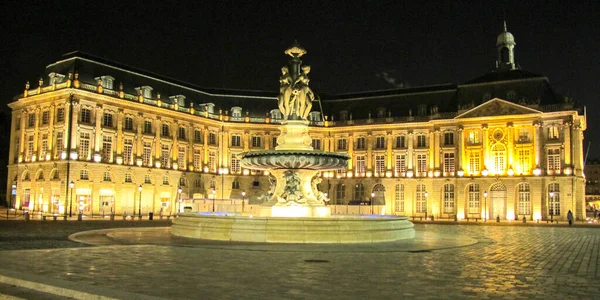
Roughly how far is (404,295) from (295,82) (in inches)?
759

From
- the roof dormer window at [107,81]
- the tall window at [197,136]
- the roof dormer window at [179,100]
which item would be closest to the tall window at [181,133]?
the tall window at [197,136]

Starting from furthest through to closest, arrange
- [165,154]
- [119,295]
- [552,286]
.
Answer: [165,154]
[552,286]
[119,295]

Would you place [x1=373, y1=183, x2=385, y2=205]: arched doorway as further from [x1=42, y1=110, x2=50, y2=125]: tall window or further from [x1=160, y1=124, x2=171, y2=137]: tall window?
[x1=42, y1=110, x2=50, y2=125]: tall window

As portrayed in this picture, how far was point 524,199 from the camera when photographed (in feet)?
240

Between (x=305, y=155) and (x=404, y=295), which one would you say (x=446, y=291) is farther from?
(x=305, y=155)

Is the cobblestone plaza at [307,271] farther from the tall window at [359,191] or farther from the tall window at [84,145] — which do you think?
the tall window at [359,191]

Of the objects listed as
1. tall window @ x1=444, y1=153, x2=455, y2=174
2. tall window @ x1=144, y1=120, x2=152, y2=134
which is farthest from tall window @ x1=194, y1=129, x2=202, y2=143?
tall window @ x1=444, y1=153, x2=455, y2=174

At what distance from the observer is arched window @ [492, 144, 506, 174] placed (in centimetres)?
7475

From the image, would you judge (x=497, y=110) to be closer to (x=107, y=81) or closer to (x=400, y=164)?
(x=400, y=164)

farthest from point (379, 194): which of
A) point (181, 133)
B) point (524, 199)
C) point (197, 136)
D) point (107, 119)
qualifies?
point (107, 119)

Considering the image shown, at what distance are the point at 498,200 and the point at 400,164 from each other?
45.2 ft

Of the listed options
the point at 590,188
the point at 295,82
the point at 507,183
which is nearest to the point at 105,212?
the point at 295,82

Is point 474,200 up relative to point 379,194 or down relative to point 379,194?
down

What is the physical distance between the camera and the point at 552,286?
40.0 ft
